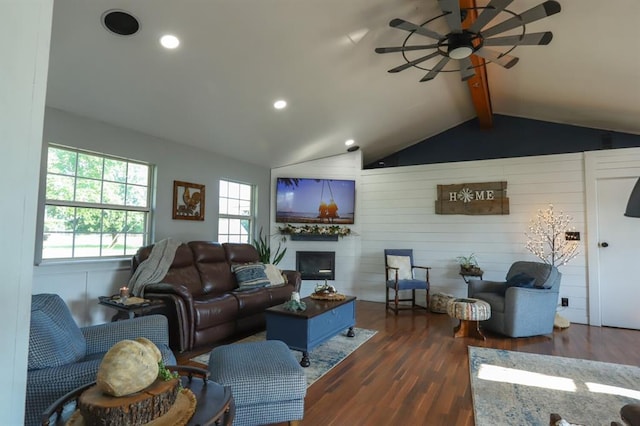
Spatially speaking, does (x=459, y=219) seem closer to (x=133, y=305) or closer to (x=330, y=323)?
(x=330, y=323)

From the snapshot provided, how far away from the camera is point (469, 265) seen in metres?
5.44

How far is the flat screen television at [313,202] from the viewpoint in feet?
20.8

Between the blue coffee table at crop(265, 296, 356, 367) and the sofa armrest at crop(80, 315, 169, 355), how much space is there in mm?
1137

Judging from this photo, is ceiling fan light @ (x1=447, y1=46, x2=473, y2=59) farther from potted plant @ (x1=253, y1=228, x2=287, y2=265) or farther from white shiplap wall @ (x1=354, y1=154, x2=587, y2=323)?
potted plant @ (x1=253, y1=228, x2=287, y2=265)

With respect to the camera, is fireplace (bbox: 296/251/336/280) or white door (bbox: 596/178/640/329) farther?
fireplace (bbox: 296/251/336/280)

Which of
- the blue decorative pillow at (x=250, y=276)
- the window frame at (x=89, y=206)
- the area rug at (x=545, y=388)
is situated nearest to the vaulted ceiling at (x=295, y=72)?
the window frame at (x=89, y=206)

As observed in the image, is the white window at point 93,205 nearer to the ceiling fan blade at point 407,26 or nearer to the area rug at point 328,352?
the area rug at point 328,352

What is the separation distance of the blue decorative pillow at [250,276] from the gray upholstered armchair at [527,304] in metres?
2.92

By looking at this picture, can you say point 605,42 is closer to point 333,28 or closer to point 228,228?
point 333,28

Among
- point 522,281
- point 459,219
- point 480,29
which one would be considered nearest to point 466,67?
point 480,29

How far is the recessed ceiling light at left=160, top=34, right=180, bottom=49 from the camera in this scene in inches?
113

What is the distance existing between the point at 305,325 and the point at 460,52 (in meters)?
2.76

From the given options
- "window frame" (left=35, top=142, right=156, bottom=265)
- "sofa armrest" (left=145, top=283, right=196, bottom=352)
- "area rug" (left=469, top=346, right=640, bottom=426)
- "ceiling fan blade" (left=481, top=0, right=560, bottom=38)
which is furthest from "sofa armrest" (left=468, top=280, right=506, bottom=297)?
"window frame" (left=35, top=142, right=156, bottom=265)

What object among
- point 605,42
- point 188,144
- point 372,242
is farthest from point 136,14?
point 372,242
